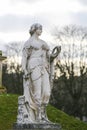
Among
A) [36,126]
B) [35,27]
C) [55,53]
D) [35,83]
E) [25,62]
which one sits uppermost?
[35,27]

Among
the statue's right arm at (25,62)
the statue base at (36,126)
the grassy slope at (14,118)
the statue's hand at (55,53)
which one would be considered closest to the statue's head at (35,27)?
the statue's right arm at (25,62)

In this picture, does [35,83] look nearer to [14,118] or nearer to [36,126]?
[36,126]

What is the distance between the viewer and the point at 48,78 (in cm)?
1536

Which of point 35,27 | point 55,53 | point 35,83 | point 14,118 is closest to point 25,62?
point 35,83

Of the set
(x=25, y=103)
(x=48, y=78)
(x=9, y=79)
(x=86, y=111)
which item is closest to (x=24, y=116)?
(x=25, y=103)

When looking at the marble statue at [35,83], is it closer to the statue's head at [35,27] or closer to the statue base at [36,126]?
the statue's head at [35,27]

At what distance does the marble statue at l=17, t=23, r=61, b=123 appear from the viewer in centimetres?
1501

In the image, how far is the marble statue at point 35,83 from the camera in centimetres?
1501

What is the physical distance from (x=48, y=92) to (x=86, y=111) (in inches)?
1809

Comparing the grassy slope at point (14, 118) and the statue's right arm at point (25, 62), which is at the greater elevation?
the statue's right arm at point (25, 62)

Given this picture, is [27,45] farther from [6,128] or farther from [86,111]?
[86,111]

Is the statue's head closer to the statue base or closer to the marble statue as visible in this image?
the marble statue

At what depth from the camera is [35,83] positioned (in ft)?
49.3

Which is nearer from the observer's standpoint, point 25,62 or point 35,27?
point 25,62
